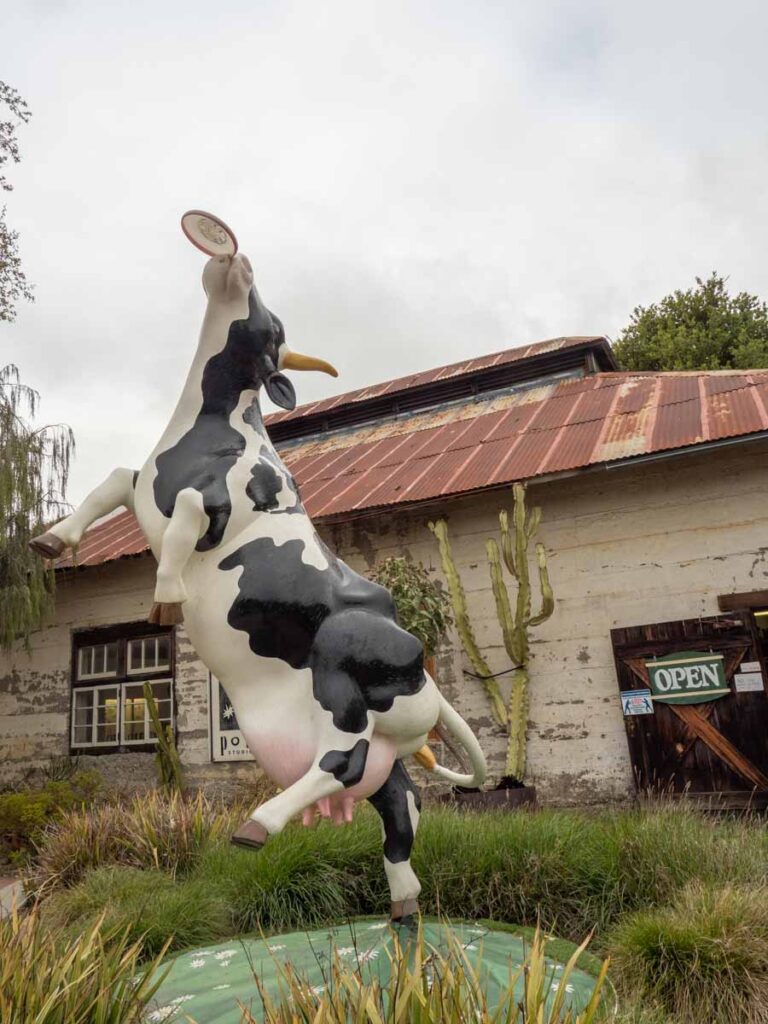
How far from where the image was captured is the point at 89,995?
6.59 ft

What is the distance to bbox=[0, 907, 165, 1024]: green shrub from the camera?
187cm

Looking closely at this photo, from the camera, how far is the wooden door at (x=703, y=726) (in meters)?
5.78

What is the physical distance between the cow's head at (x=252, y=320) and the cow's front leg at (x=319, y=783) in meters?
1.08

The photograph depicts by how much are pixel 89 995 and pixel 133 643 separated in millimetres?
7621

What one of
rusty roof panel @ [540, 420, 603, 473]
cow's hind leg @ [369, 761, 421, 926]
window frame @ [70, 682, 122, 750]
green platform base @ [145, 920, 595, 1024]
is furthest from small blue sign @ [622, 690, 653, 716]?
window frame @ [70, 682, 122, 750]

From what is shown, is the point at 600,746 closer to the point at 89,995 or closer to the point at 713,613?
the point at 713,613

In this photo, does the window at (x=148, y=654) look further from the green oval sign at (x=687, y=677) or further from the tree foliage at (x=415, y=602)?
the green oval sign at (x=687, y=677)

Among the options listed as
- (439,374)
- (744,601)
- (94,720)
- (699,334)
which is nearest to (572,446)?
(744,601)

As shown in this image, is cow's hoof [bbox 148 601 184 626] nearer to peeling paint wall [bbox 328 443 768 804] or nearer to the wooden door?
the wooden door

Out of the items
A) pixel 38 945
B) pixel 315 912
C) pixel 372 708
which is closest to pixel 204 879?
pixel 315 912

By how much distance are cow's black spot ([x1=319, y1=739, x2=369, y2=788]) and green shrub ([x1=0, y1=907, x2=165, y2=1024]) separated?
26.4 inches

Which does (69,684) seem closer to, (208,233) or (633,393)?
(633,393)

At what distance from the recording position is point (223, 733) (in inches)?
324

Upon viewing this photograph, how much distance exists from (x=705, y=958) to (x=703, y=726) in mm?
3406
